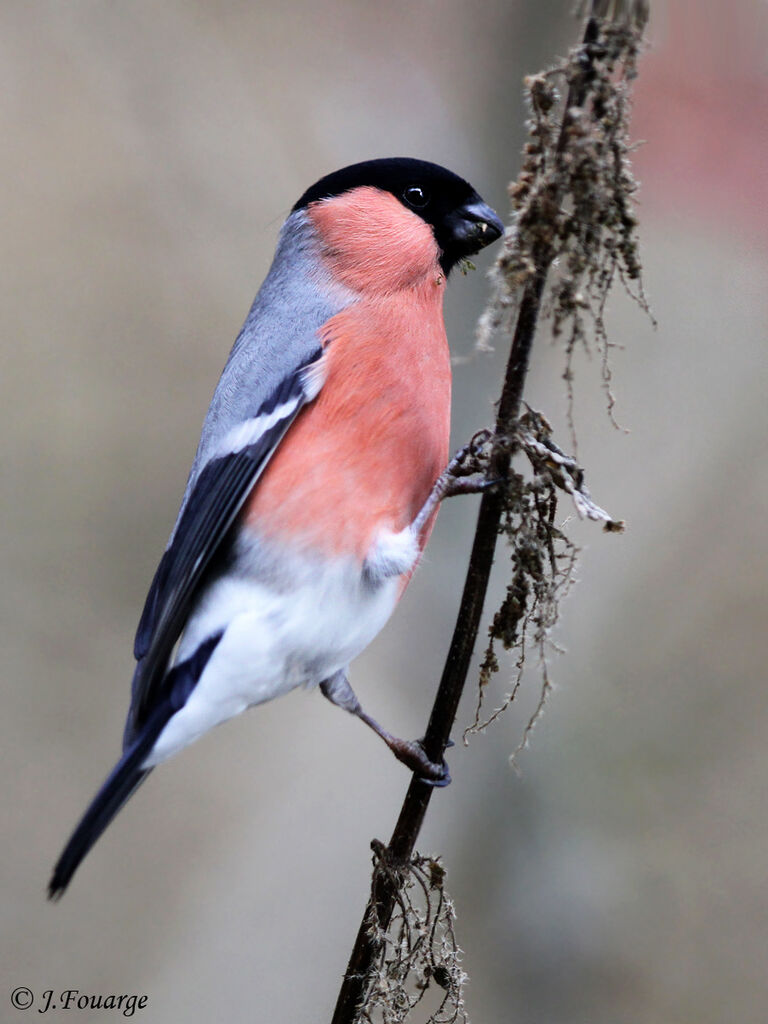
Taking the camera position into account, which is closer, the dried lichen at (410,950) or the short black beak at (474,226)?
the dried lichen at (410,950)

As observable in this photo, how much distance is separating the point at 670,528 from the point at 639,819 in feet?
2.80

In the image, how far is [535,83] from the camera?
130 centimetres

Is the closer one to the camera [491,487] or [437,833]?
[491,487]

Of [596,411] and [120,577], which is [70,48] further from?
[596,411]

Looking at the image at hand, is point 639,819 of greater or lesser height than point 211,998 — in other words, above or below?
above

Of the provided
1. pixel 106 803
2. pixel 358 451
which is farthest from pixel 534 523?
pixel 106 803

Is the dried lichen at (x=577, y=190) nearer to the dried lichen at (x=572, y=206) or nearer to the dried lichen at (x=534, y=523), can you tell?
the dried lichen at (x=572, y=206)

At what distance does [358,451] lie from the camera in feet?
6.25

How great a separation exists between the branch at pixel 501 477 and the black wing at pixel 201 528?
1.82 ft

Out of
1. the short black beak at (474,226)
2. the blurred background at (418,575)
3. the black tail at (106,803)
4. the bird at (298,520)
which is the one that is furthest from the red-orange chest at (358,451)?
the blurred background at (418,575)

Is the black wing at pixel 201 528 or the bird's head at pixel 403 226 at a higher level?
the bird's head at pixel 403 226

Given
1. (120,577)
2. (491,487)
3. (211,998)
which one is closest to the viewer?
(491,487)

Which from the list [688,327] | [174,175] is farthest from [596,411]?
[174,175]

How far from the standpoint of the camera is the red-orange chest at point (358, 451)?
6.23 feet
